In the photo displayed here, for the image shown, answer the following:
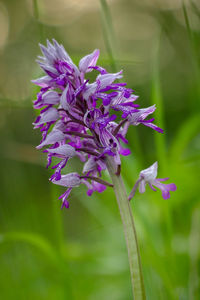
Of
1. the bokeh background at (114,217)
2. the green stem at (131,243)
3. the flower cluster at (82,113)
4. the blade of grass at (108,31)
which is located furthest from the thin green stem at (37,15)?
the green stem at (131,243)

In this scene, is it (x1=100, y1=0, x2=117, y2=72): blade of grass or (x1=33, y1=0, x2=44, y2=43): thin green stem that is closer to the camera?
(x1=33, y1=0, x2=44, y2=43): thin green stem

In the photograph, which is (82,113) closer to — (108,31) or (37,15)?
(37,15)

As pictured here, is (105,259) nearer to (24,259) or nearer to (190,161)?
(24,259)

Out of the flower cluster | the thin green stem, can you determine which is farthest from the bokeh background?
the flower cluster

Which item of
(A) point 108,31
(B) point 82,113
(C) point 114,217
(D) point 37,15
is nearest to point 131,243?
(B) point 82,113

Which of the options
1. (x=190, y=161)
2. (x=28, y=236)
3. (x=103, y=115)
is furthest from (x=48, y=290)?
(x=103, y=115)

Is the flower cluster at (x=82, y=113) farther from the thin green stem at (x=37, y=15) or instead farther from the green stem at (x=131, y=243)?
the thin green stem at (x=37, y=15)

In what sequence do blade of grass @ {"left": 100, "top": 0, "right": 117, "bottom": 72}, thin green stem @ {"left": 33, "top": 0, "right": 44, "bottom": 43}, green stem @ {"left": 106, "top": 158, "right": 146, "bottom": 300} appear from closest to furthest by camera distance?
green stem @ {"left": 106, "top": 158, "right": 146, "bottom": 300}, thin green stem @ {"left": 33, "top": 0, "right": 44, "bottom": 43}, blade of grass @ {"left": 100, "top": 0, "right": 117, "bottom": 72}

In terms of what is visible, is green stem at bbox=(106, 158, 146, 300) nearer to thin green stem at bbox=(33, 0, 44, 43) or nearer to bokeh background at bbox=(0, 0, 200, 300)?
bokeh background at bbox=(0, 0, 200, 300)
